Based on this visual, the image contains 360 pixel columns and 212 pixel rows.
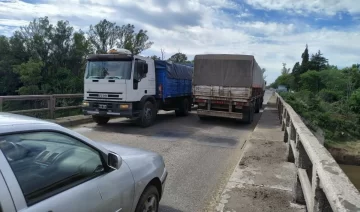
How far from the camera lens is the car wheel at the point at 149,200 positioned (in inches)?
118

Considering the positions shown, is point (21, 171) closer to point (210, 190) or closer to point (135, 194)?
point (135, 194)

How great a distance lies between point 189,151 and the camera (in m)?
7.47

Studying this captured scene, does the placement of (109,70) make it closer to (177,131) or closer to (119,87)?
(119,87)

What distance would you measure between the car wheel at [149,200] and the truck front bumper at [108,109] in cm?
684

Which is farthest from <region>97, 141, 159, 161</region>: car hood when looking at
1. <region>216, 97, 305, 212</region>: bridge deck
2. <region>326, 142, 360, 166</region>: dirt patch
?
<region>326, 142, 360, 166</region>: dirt patch

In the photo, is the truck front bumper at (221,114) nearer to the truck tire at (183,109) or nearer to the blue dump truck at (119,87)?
the truck tire at (183,109)

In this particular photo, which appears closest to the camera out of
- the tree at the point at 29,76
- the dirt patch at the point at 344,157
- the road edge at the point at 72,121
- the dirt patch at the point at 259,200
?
the dirt patch at the point at 259,200

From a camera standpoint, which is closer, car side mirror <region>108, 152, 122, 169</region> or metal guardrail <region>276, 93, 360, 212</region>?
metal guardrail <region>276, 93, 360, 212</region>

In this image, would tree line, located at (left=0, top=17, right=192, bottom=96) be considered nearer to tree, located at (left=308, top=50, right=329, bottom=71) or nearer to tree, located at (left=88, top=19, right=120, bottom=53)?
tree, located at (left=88, top=19, right=120, bottom=53)

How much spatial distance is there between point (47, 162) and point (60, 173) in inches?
5.1

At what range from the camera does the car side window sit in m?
1.89

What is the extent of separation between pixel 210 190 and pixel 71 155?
2.99m

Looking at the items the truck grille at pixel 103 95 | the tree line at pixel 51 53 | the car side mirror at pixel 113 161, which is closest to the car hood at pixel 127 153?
the car side mirror at pixel 113 161

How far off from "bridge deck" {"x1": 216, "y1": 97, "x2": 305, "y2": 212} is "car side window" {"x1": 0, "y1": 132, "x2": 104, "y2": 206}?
203 cm
